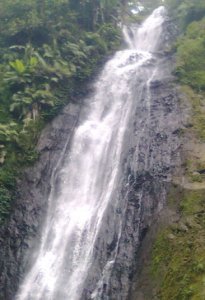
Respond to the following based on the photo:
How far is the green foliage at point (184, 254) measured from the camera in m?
9.63

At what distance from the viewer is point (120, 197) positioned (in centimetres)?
1373

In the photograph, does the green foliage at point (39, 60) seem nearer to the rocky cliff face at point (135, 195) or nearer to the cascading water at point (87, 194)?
the cascading water at point (87, 194)

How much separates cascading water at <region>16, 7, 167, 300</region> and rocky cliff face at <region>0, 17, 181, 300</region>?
0.52 feet

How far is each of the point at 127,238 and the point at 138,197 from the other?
1.59m

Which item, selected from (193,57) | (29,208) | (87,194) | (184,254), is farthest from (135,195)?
(193,57)

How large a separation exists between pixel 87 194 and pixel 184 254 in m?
5.44

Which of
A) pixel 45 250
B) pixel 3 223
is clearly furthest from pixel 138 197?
pixel 3 223

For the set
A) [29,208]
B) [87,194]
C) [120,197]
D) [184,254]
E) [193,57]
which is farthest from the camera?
[193,57]

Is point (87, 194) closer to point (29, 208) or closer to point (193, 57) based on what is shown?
point (29, 208)

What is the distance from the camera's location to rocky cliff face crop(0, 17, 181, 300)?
1187cm

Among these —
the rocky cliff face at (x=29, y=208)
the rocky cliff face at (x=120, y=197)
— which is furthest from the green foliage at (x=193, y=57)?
the rocky cliff face at (x=29, y=208)

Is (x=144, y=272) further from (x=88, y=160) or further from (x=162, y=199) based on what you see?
(x=88, y=160)

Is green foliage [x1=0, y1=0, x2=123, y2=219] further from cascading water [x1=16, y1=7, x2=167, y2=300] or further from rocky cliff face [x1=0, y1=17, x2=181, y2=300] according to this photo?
cascading water [x1=16, y1=7, x2=167, y2=300]

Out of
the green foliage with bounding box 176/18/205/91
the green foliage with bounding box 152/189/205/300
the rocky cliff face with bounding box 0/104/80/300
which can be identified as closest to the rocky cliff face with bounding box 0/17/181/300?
the rocky cliff face with bounding box 0/104/80/300
